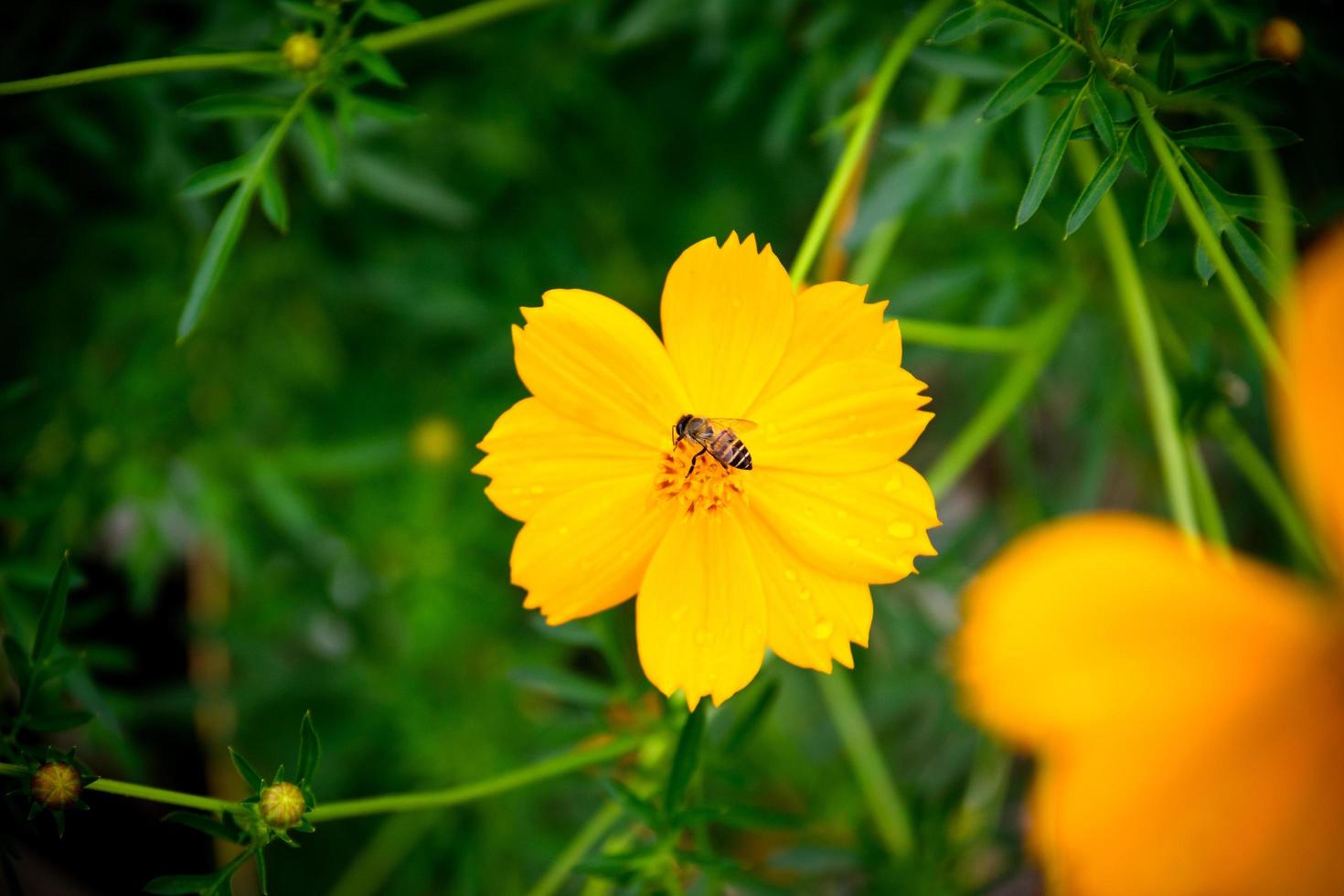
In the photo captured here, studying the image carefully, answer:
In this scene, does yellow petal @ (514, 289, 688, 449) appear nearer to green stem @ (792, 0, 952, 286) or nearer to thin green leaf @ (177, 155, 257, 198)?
green stem @ (792, 0, 952, 286)

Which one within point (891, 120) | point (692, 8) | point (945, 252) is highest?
point (891, 120)

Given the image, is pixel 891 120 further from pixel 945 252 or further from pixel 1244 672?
pixel 1244 672

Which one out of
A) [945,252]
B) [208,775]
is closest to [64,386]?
[208,775]

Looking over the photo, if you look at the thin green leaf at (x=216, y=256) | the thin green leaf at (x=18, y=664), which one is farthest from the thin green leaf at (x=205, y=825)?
the thin green leaf at (x=216, y=256)

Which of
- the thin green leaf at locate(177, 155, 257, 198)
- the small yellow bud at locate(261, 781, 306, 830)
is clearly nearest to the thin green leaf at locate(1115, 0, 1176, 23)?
the thin green leaf at locate(177, 155, 257, 198)

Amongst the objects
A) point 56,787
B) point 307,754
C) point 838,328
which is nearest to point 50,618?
point 56,787

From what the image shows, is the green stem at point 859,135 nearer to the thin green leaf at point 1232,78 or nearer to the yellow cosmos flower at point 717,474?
the yellow cosmos flower at point 717,474

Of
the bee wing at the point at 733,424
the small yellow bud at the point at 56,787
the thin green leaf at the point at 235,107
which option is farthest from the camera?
the thin green leaf at the point at 235,107
